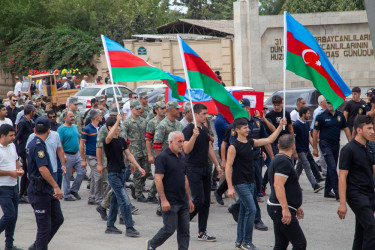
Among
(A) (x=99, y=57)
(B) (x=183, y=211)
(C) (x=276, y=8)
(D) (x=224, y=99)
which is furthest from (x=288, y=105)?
(C) (x=276, y=8)

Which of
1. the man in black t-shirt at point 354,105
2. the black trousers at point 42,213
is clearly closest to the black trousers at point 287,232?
the black trousers at point 42,213

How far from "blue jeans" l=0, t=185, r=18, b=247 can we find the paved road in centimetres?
65

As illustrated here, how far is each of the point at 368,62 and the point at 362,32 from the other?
1.47 m

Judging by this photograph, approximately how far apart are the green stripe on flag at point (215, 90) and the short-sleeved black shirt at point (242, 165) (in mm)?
1157

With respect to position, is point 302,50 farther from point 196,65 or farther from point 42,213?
point 42,213

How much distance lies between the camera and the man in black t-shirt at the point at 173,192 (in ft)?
24.2

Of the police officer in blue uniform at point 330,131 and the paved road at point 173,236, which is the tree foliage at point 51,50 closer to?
the paved road at point 173,236

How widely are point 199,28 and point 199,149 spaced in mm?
34543

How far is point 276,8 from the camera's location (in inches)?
2918

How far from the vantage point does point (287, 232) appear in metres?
6.66

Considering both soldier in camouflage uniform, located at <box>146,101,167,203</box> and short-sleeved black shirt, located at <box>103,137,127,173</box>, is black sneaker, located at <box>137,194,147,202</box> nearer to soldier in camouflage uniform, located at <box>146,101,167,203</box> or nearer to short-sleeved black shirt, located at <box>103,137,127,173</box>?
soldier in camouflage uniform, located at <box>146,101,167,203</box>

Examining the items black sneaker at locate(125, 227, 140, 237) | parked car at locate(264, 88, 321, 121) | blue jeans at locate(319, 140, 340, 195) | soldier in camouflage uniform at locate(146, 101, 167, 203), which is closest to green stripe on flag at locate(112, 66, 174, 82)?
soldier in camouflage uniform at locate(146, 101, 167, 203)

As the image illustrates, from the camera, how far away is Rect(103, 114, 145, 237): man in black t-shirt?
8906 millimetres

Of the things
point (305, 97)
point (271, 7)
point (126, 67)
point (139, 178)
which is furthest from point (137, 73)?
point (271, 7)
